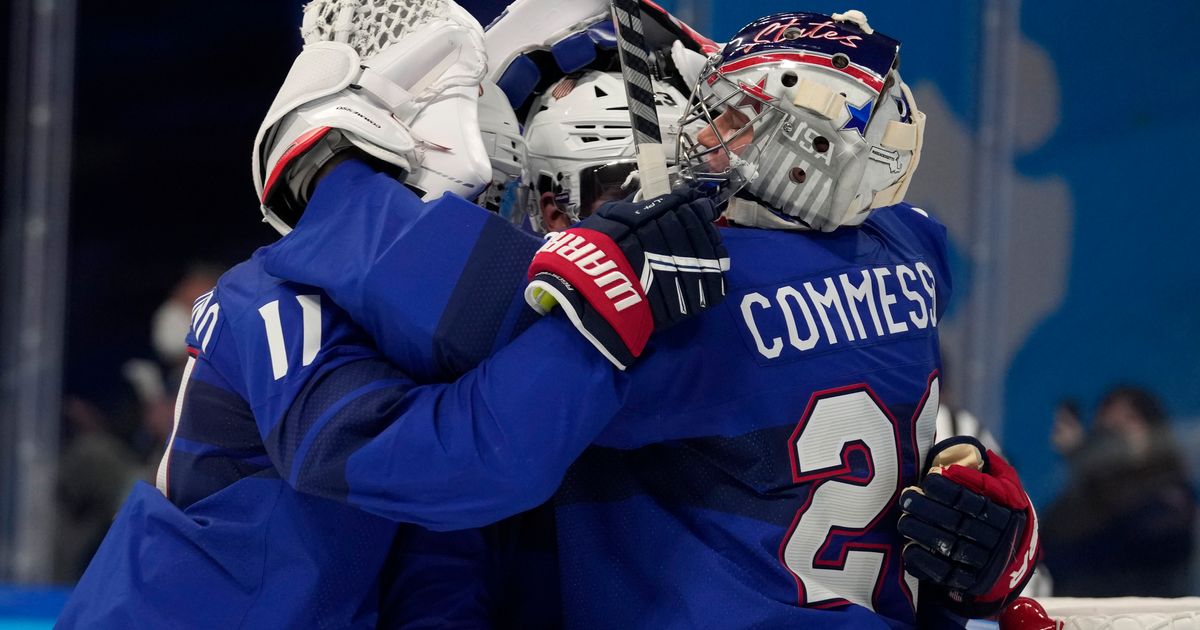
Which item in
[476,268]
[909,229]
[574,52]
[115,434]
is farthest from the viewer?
[115,434]

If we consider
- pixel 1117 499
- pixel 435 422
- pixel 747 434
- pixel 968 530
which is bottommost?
pixel 1117 499

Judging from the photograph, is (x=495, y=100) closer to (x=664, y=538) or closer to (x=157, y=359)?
(x=664, y=538)

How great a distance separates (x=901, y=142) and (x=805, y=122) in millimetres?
164

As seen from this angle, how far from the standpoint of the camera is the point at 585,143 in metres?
2.23

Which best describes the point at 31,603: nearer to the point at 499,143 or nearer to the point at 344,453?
the point at 499,143

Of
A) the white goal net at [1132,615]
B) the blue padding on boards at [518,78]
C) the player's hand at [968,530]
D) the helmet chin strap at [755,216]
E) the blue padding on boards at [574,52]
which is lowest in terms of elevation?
the white goal net at [1132,615]

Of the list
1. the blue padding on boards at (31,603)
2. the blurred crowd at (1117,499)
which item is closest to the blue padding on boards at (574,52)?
the blue padding on boards at (31,603)

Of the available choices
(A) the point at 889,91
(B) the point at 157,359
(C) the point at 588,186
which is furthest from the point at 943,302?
(B) the point at 157,359

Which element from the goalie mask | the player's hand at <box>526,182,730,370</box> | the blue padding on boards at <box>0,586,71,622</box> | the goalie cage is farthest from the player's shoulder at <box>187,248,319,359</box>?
the blue padding on boards at <box>0,586,71,622</box>

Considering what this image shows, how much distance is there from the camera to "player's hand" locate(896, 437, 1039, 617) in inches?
69.9

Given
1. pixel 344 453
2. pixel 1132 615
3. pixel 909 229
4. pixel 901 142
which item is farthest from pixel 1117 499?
pixel 344 453

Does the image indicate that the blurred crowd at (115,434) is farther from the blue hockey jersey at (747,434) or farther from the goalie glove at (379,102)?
the blue hockey jersey at (747,434)

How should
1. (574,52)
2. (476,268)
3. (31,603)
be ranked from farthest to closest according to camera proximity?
1. (31,603)
2. (574,52)
3. (476,268)

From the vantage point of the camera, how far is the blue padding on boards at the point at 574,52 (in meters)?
2.29
